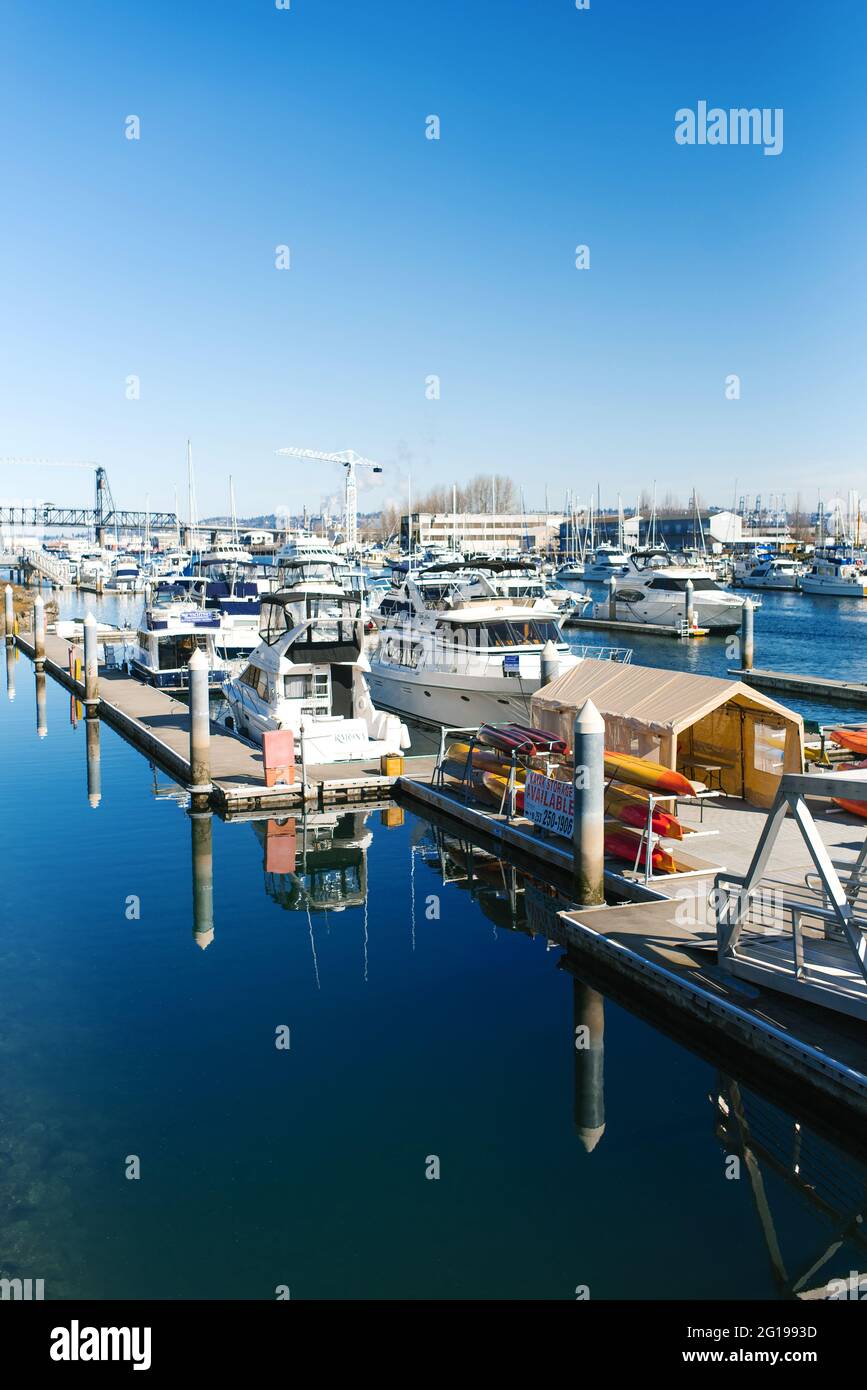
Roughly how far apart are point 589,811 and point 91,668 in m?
26.4

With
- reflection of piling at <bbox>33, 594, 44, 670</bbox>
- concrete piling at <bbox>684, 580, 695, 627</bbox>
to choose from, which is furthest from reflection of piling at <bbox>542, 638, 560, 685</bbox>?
concrete piling at <bbox>684, 580, 695, 627</bbox>

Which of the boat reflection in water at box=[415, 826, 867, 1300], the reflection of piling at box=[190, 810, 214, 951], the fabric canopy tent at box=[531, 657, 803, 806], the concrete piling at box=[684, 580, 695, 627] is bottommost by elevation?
the boat reflection in water at box=[415, 826, 867, 1300]

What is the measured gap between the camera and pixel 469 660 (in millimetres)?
34656

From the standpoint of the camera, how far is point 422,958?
16219 mm

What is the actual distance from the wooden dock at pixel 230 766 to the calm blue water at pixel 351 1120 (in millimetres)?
5380

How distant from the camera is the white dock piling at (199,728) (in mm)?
24594

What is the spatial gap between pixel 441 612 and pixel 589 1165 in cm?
2657

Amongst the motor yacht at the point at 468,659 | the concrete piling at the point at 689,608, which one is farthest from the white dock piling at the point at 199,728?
the concrete piling at the point at 689,608

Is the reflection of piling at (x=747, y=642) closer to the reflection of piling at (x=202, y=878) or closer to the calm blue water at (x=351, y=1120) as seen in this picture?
the reflection of piling at (x=202, y=878)

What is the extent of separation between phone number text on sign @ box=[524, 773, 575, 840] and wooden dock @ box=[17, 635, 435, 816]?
5797 millimetres

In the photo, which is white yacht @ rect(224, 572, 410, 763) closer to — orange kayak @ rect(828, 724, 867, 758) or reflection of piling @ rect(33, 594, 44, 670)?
orange kayak @ rect(828, 724, 867, 758)

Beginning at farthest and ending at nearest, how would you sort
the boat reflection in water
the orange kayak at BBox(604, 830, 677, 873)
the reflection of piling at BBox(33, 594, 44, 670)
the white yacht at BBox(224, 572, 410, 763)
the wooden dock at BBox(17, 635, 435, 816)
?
the reflection of piling at BBox(33, 594, 44, 670)
the white yacht at BBox(224, 572, 410, 763)
the wooden dock at BBox(17, 635, 435, 816)
the orange kayak at BBox(604, 830, 677, 873)
the boat reflection in water

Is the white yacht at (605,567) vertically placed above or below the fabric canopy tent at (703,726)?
above

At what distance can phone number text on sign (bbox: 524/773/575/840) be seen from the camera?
63.4 ft
